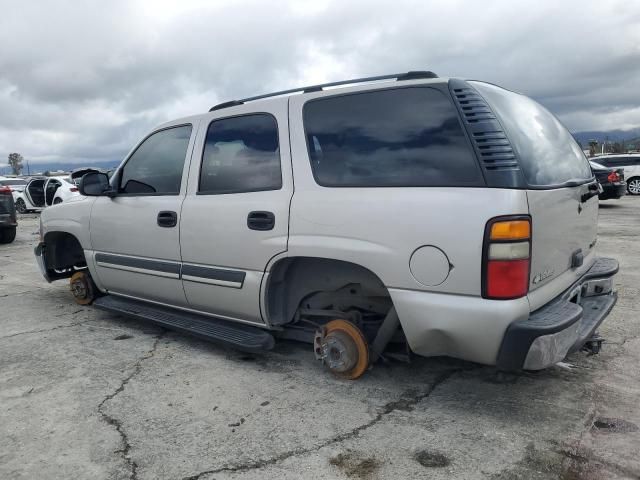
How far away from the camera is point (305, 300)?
11.9ft

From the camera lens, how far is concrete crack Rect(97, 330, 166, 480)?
2545 millimetres

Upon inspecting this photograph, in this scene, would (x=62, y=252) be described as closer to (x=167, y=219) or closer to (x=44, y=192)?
(x=167, y=219)

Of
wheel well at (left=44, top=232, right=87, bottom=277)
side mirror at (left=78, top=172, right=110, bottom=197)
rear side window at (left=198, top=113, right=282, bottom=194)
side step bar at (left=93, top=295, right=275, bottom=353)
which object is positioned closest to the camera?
rear side window at (left=198, top=113, right=282, bottom=194)

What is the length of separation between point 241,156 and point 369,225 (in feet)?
4.07

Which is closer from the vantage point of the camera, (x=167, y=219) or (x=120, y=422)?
(x=120, y=422)

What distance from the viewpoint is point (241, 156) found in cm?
368

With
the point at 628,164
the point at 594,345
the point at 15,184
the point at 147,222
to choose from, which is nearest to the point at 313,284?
the point at 147,222

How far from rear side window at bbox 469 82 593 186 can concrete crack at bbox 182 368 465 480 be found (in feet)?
4.68

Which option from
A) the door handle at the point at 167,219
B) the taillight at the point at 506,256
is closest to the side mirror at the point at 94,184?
the door handle at the point at 167,219

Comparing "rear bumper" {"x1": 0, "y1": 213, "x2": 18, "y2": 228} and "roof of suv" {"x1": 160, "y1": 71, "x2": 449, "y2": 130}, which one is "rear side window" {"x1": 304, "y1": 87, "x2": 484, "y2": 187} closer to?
"roof of suv" {"x1": 160, "y1": 71, "x2": 449, "y2": 130}

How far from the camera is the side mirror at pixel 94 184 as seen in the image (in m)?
4.49

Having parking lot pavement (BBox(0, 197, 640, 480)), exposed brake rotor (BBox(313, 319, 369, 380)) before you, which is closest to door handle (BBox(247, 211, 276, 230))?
exposed brake rotor (BBox(313, 319, 369, 380))

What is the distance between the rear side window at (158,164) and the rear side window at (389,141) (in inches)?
48.7

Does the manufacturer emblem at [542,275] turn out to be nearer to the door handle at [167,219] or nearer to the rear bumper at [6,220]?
the door handle at [167,219]
